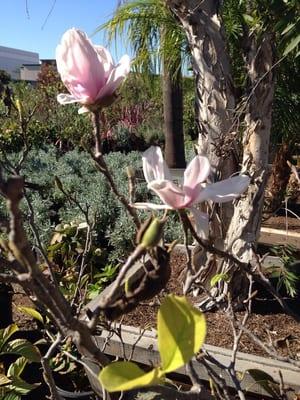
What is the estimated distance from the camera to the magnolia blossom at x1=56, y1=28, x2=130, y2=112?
0.72 m

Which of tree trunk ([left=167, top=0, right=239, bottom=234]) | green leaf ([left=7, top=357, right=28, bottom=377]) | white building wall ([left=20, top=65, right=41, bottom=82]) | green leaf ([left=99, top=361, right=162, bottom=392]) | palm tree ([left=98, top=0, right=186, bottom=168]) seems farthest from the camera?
white building wall ([left=20, top=65, right=41, bottom=82])

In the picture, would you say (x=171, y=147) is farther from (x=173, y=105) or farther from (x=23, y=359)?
(x=23, y=359)

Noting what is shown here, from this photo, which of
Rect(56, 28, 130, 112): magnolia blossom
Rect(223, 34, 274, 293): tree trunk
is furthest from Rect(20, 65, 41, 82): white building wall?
Rect(56, 28, 130, 112): magnolia blossom

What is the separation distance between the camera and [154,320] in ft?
8.38

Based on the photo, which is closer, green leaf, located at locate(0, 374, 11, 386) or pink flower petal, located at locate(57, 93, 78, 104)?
pink flower petal, located at locate(57, 93, 78, 104)

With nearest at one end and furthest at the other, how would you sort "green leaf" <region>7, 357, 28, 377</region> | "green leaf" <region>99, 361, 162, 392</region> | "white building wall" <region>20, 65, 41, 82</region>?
"green leaf" <region>99, 361, 162, 392</region> → "green leaf" <region>7, 357, 28, 377</region> → "white building wall" <region>20, 65, 41, 82</region>

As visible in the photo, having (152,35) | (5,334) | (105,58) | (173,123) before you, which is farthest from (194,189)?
(173,123)

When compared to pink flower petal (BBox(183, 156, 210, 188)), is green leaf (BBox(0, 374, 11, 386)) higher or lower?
lower

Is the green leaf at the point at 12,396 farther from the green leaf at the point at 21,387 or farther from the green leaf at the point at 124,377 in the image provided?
the green leaf at the point at 124,377

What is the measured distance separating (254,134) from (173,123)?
4.78m

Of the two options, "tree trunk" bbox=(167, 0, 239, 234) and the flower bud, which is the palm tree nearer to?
"tree trunk" bbox=(167, 0, 239, 234)

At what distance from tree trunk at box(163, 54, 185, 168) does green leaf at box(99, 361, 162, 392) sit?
245 inches

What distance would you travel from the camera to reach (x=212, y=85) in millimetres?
2326

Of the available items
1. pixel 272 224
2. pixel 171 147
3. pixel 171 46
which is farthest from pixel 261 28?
pixel 171 147
